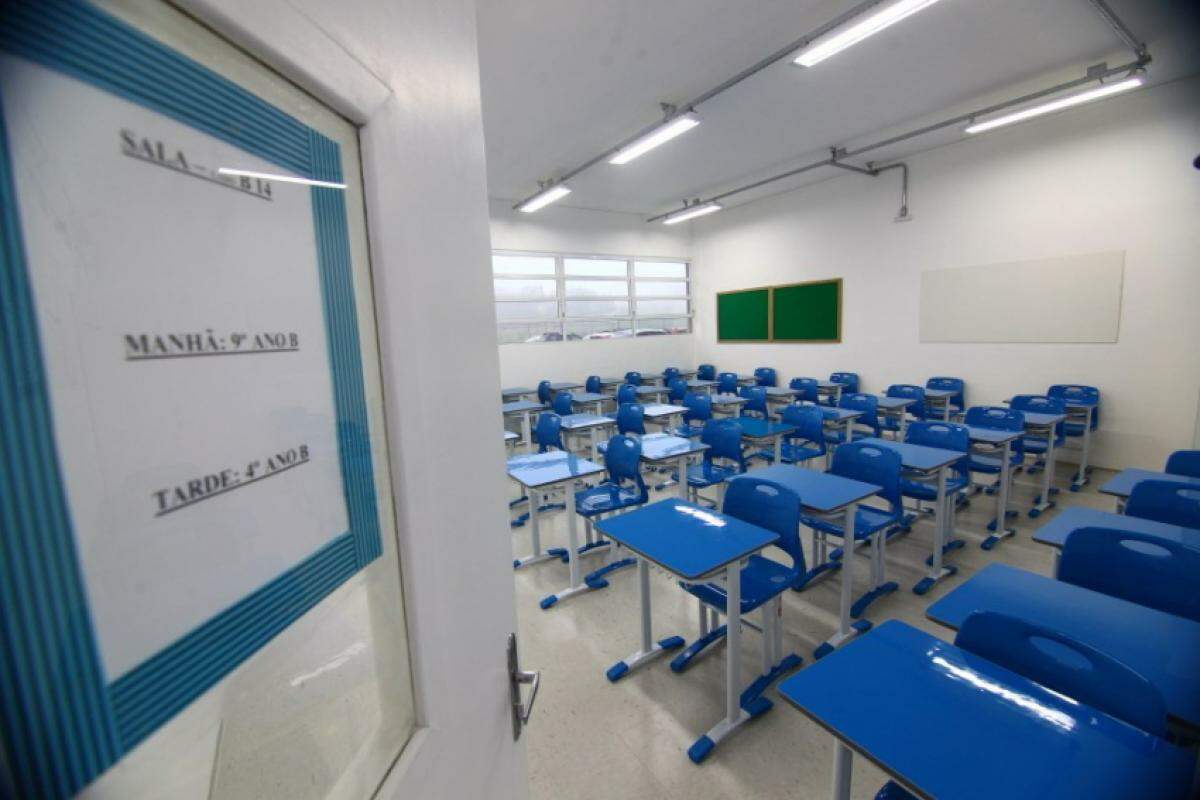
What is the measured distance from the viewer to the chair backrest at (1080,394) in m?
4.93

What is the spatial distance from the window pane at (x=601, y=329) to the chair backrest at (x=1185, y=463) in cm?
665

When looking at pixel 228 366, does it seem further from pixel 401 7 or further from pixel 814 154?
pixel 814 154

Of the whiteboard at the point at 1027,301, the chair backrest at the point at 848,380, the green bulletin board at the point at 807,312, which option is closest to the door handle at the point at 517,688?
the whiteboard at the point at 1027,301

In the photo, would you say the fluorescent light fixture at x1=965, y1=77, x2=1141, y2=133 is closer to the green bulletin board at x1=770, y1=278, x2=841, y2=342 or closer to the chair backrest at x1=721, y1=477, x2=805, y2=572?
the green bulletin board at x1=770, y1=278, x2=841, y2=342

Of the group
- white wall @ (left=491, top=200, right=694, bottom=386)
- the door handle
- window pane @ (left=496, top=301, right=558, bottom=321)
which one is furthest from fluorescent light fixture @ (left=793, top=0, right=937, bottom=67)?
window pane @ (left=496, top=301, right=558, bottom=321)

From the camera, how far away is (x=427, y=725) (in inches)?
23.8

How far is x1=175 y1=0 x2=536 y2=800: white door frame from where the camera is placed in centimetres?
52

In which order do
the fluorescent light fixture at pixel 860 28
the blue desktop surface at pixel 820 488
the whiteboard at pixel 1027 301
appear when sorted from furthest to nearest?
the whiteboard at pixel 1027 301 → the fluorescent light fixture at pixel 860 28 → the blue desktop surface at pixel 820 488

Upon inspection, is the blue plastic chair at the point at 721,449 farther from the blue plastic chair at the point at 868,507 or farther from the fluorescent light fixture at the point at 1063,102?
the fluorescent light fixture at the point at 1063,102

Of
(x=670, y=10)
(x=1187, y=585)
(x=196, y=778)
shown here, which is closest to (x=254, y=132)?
(x=196, y=778)

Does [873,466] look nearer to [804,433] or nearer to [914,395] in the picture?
[804,433]

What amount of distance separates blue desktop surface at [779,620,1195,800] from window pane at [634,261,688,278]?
8.09 m

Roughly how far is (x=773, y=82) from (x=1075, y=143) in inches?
138

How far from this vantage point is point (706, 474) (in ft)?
12.7
